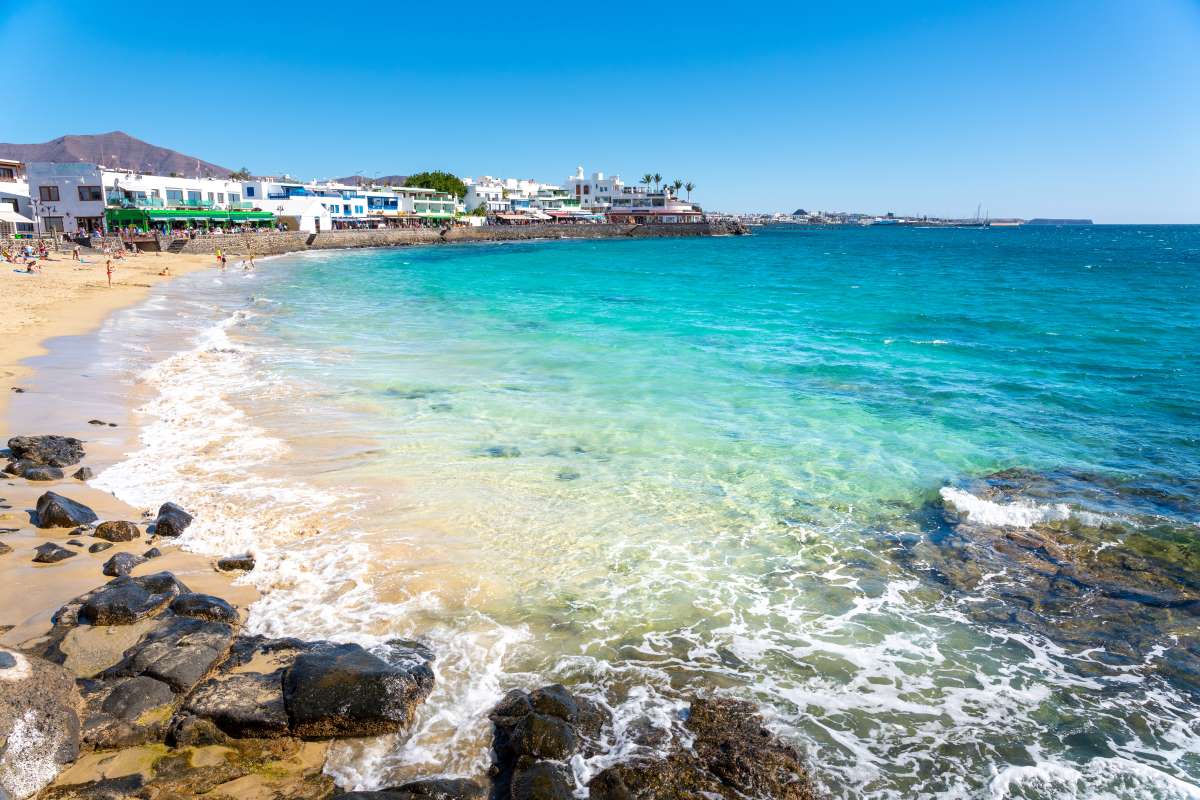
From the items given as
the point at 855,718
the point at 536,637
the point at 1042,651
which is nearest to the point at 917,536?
the point at 1042,651

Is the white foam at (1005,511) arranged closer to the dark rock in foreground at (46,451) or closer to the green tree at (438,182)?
the dark rock in foreground at (46,451)

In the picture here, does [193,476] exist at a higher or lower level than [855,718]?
higher

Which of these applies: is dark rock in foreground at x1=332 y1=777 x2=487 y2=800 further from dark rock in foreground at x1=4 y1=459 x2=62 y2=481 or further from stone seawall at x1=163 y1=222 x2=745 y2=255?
stone seawall at x1=163 y1=222 x2=745 y2=255

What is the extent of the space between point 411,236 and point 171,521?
291 ft

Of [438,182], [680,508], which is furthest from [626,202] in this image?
[680,508]

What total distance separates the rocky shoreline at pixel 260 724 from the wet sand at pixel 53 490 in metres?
0.63

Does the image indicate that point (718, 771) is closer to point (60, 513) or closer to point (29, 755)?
point (29, 755)

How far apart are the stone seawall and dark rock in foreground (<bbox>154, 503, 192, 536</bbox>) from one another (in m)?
60.4

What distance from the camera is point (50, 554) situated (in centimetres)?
768

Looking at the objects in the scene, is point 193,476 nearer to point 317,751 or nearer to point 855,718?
point 317,751

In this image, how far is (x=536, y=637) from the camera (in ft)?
23.0

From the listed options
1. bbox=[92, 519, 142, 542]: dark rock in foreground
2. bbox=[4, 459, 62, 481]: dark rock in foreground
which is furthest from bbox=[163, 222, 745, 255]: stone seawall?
bbox=[92, 519, 142, 542]: dark rock in foreground

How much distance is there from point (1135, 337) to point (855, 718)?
98.9 feet

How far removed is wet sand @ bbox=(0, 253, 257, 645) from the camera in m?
7.06
